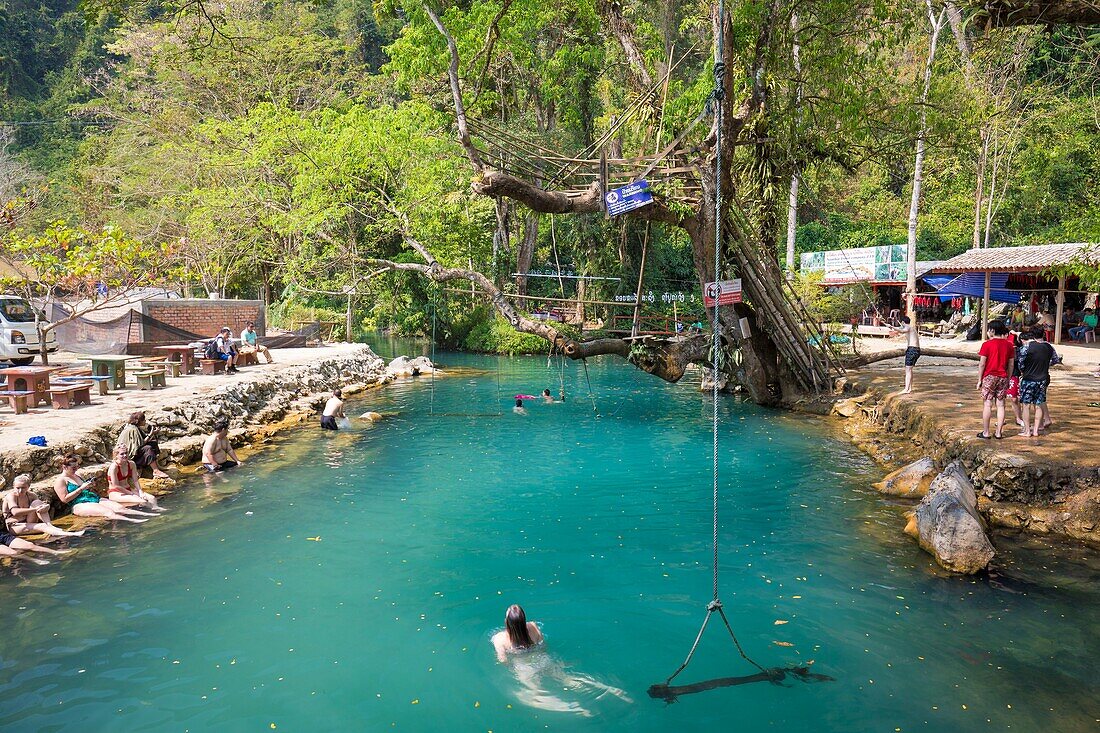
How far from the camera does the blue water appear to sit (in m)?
6.39

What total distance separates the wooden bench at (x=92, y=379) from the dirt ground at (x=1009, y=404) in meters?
17.3

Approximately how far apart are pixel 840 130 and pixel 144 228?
31023 millimetres

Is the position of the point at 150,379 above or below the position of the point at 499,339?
below

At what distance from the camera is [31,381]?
14375 millimetres

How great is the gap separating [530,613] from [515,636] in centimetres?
101

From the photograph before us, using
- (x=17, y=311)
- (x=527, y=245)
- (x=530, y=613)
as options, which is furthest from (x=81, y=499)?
(x=527, y=245)

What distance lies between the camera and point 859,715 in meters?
6.21

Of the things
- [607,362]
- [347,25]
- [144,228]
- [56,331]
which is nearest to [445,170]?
[607,362]

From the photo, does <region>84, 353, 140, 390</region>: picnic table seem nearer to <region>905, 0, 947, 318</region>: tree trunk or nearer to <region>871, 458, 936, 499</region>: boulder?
<region>871, 458, 936, 499</region>: boulder

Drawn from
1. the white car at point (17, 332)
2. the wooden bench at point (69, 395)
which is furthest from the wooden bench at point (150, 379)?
the white car at point (17, 332)

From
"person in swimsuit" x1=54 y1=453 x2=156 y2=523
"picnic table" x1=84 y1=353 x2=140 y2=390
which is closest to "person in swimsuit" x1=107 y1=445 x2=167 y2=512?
"person in swimsuit" x1=54 y1=453 x2=156 y2=523

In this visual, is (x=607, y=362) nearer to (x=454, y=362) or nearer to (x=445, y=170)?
(x=454, y=362)

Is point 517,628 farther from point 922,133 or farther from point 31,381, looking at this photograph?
point 922,133

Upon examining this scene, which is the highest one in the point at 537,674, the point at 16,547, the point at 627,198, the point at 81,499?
the point at 627,198
